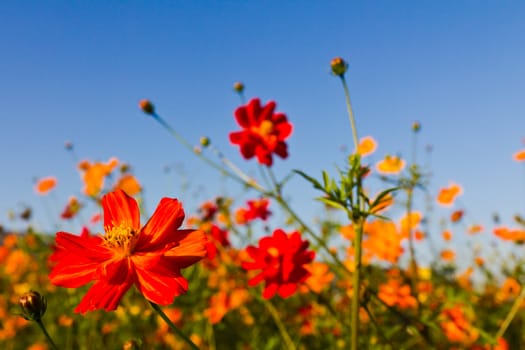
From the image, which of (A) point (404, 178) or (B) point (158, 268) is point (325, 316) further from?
(B) point (158, 268)

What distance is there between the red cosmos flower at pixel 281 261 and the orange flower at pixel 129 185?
1756 mm

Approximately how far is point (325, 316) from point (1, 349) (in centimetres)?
206

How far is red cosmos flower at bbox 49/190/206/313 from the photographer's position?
29.5 inches

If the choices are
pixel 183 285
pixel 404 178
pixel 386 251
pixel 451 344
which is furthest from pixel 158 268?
pixel 451 344

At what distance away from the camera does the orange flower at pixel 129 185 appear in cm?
295

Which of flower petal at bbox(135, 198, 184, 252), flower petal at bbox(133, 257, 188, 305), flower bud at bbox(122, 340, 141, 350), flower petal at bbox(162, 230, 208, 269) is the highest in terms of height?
flower petal at bbox(135, 198, 184, 252)

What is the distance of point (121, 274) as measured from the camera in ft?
2.63

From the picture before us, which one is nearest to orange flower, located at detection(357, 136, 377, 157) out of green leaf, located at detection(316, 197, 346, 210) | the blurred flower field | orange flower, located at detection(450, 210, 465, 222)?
the blurred flower field

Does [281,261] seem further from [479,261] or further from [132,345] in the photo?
[479,261]

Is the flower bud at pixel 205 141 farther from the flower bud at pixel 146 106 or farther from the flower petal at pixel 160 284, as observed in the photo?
the flower petal at pixel 160 284

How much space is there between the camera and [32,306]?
30.5 inches

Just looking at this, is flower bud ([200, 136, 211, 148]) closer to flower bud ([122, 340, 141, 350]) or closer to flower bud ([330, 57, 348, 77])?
flower bud ([330, 57, 348, 77])

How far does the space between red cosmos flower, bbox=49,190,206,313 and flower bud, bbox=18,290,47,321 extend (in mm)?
40

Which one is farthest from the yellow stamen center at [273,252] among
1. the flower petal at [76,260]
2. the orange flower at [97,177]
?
the orange flower at [97,177]
